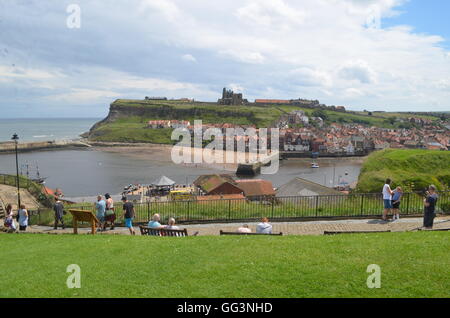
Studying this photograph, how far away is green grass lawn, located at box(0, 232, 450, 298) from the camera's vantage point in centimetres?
557

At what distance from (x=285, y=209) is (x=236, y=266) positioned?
9.09 meters

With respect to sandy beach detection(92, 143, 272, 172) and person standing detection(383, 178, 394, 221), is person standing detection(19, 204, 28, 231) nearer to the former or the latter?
person standing detection(383, 178, 394, 221)

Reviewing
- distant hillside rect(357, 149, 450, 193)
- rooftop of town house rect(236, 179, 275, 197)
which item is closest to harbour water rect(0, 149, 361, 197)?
rooftop of town house rect(236, 179, 275, 197)

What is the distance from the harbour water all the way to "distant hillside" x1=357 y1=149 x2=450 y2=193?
36.9 metres

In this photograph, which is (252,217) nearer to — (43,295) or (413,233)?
(413,233)

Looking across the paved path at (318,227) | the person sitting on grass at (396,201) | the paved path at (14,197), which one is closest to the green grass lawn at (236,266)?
the paved path at (318,227)

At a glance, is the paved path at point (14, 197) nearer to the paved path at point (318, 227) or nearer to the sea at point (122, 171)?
the paved path at point (318, 227)

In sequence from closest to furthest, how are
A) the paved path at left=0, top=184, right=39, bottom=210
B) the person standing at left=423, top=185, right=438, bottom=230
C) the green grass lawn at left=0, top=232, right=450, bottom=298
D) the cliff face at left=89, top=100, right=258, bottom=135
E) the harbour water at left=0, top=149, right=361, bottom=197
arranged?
the green grass lawn at left=0, top=232, right=450, bottom=298, the person standing at left=423, top=185, right=438, bottom=230, the paved path at left=0, top=184, right=39, bottom=210, the harbour water at left=0, top=149, right=361, bottom=197, the cliff face at left=89, top=100, right=258, bottom=135

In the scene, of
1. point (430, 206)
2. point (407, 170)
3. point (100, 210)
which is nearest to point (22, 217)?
point (100, 210)

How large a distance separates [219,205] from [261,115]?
14304 cm

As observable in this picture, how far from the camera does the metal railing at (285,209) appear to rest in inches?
548

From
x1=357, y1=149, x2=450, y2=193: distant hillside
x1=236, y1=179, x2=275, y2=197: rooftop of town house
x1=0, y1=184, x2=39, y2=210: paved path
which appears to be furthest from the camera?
x1=236, y1=179, x2=275, y2=197: rooftop of town house

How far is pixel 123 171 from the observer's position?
73.6 m
